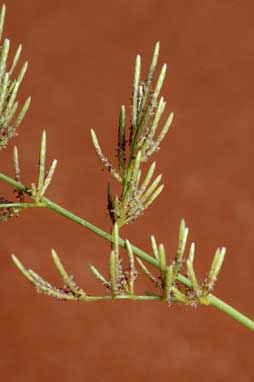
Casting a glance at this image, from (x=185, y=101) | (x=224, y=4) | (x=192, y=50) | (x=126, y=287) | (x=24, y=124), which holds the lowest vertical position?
(x=126, y=287)

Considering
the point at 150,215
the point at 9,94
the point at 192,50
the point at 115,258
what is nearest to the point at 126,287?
the point at 115,258

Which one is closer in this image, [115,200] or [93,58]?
[115,200]

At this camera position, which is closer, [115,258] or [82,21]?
[115,258]

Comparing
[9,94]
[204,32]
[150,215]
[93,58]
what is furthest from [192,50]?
[9,94]

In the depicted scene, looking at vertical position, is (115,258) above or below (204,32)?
below

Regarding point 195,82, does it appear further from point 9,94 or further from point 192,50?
point 9,94

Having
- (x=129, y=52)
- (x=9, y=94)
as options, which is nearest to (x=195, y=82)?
(x=129, y=52)

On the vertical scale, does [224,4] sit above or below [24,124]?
above

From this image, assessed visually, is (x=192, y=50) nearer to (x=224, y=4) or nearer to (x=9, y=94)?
(x=224, y=4)
